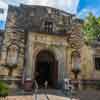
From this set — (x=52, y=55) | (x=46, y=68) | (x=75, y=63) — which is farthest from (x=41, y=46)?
(x=75, y=63)

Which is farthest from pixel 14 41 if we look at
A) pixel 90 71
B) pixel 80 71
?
pixel 90 71

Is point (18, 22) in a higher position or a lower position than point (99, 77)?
higher


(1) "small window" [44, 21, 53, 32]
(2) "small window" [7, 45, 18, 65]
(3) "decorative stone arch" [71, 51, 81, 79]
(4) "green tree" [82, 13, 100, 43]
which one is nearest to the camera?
(2) "small window" [7, 45, 18, 65]

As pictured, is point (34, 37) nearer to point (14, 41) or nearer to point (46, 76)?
point (14, 41)

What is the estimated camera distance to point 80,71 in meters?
16.3

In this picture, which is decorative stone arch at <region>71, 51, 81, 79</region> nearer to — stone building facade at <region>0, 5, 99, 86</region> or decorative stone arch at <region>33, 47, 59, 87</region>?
stone building facade at <region>0, 5, 99, 86</region>

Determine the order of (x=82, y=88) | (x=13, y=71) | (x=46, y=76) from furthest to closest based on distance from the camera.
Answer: (x=46, y=76) < (x=82, y=88) < (x=13, y=71)

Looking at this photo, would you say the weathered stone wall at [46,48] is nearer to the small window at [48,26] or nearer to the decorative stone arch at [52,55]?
the decorative stone arch at [52,55]

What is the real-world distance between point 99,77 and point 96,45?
2986 millimetres

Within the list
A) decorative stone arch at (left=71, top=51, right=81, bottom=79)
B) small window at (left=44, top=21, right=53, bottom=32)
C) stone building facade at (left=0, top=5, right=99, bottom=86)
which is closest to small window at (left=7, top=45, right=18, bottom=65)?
stone building facade at (left=0, top=5, right=99, bottom=86)

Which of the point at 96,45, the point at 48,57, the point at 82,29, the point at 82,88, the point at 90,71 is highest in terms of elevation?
the point at 82,29

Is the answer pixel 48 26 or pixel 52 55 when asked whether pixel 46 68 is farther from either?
pixel 48 26

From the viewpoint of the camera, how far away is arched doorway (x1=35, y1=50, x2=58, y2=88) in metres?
15.9

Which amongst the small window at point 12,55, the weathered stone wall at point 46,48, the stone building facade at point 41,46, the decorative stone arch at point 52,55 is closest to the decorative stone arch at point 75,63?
the stone building facade at point 41,46
